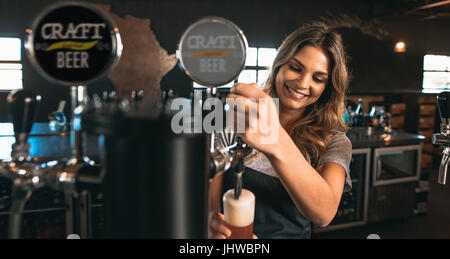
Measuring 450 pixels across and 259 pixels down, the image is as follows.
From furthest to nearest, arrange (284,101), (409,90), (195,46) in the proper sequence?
(409,90), (284,101), (195,46)

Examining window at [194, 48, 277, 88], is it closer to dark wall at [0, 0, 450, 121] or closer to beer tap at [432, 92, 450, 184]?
dark wall at [0, 0, 450, 121]

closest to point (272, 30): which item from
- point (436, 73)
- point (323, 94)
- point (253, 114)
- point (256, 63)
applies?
point (256, 63)

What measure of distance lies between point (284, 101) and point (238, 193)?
2.96 feet

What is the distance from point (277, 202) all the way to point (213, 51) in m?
1.05

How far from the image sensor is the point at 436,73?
8117 millimetres

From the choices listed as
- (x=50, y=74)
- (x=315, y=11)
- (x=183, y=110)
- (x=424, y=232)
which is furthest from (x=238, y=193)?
(x=315, y=11)

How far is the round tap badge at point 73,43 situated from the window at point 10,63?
5.80 meters

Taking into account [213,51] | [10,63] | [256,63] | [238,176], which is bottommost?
[238,176]

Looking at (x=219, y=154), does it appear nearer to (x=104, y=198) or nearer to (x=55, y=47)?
(x=104, y=198)

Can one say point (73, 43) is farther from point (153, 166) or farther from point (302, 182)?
point (302, 182)

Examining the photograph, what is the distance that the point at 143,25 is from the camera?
571 centimetres

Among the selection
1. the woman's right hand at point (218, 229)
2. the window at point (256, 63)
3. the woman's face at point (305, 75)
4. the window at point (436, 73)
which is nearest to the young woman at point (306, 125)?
the woman's face at point (305, 75)

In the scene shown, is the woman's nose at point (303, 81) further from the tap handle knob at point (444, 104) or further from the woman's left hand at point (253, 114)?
the woman's left hand at point (253, 114)

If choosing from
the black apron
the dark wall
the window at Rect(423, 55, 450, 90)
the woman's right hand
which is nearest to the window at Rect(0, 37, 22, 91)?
the dark wall
